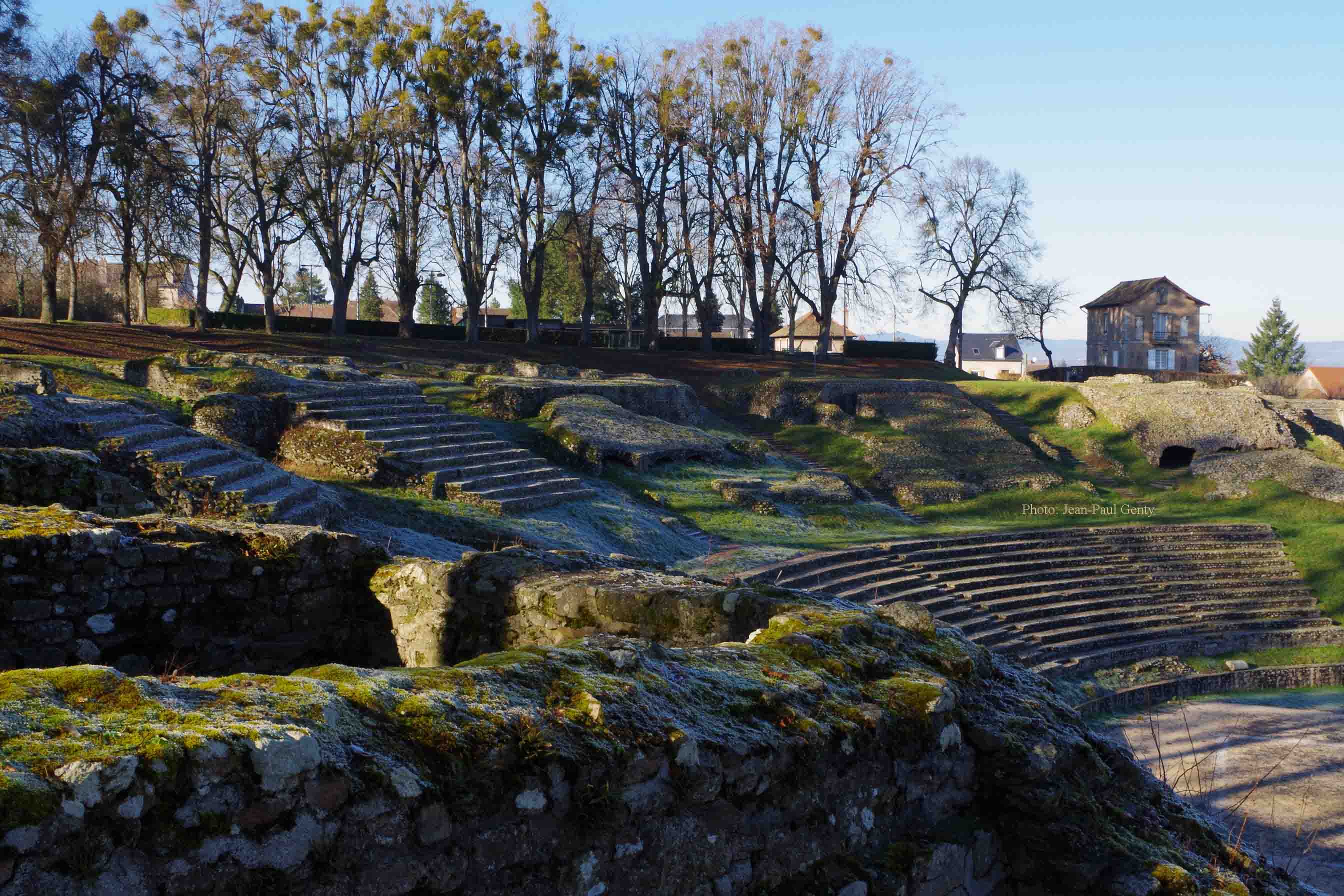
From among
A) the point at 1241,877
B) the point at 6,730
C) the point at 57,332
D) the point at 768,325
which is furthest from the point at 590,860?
the point at 768,325

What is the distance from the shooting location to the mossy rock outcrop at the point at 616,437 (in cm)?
2283

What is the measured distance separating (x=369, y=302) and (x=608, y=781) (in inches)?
2442

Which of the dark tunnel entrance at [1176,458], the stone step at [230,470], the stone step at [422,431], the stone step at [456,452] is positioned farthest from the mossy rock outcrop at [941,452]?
the stone step at [230,470]

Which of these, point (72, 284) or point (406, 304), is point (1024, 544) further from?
point (72, 284)

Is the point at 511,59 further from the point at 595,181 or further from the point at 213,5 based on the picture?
the point at 213,5

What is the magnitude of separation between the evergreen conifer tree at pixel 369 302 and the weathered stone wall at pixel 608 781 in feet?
194

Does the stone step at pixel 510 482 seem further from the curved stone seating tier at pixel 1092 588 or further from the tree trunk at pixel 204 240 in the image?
the tree trunk at pixel 204 240

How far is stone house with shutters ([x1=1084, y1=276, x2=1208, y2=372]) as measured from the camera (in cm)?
6378

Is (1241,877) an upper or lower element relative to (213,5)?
lower

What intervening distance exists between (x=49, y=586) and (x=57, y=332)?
2539cm

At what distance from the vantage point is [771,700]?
4680 millimetres

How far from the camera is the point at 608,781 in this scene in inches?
152

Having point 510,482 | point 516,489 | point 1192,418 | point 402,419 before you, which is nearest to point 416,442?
point 402,419

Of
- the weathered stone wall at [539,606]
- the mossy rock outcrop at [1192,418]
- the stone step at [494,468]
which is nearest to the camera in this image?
the weathered stone wall at [539,606]
